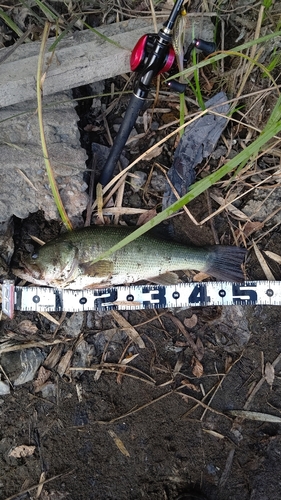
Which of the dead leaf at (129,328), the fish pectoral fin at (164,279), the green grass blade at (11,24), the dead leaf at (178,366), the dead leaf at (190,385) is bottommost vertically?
the dead leaf at (190,385)

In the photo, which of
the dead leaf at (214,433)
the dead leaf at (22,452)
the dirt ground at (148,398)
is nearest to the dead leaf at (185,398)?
the dirt ground at (148,398)

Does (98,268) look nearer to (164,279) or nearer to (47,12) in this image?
(164,279)

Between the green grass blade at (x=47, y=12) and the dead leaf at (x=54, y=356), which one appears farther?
the dead leaf at (x=54, y=356)

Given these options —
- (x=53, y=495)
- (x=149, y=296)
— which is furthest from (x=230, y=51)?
(x=53, y=495)

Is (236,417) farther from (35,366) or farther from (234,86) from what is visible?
(234,86)

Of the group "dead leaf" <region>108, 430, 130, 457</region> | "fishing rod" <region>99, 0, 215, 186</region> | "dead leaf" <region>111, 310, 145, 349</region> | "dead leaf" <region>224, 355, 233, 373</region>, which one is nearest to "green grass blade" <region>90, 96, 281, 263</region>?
"fishing rod" <region>99, 0, 215, 186</region>

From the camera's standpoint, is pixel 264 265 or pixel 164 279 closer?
pixel 164 279

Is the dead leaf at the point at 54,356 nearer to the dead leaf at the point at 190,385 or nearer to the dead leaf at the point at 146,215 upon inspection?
the dead leaf at the point at 190,385
